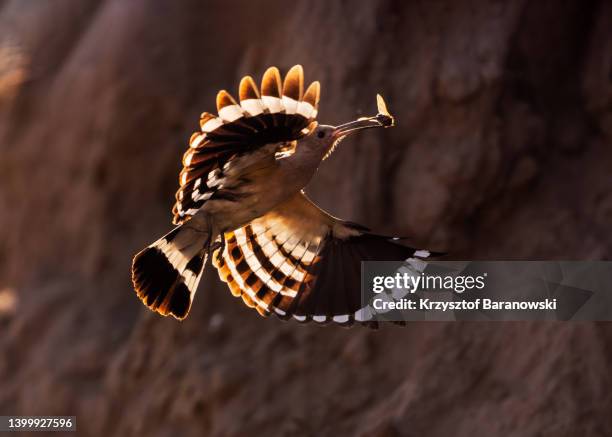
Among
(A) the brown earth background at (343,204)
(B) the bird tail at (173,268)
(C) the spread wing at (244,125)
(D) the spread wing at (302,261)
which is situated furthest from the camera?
(A) the brown earth background at (343,204)

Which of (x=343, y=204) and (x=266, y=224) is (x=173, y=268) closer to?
(x=266, y=224)

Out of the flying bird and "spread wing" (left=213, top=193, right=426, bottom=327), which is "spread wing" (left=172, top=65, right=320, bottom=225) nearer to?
the flying bird

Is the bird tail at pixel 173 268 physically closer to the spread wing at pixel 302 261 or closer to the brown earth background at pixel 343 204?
the spread wing at pixel 302 261

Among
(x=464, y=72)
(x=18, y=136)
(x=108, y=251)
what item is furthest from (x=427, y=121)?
(x=18, y=136)

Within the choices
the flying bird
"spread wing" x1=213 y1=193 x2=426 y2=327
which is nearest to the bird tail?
the flying bird

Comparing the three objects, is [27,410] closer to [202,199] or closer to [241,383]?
[241,383]

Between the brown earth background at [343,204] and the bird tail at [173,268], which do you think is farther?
the brown earth background at [343,204]

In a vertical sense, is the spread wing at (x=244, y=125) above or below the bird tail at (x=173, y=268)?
above

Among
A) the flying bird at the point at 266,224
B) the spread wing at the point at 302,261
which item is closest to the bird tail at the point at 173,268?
the flying bird at the point at 266,224
